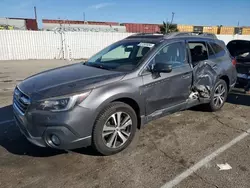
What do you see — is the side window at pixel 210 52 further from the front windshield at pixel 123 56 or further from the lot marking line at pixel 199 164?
the lot marking line at pixel 199 164

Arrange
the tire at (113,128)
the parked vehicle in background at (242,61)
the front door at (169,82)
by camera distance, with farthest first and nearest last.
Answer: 1. the parked vehicle in background at (242,61)
2. the front door at (169,82)
3. the tire at (113,128)

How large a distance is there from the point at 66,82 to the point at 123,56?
1418 millimetres

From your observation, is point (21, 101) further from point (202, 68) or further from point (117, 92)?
point (202, 68)

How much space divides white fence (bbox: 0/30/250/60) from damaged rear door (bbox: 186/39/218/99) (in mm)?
13752

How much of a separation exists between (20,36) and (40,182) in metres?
15.1

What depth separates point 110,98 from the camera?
9.95 feet

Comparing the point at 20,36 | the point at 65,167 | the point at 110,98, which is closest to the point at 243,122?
the point at 110,98

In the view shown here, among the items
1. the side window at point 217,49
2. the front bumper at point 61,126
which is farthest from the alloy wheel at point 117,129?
the side window at point 217,49

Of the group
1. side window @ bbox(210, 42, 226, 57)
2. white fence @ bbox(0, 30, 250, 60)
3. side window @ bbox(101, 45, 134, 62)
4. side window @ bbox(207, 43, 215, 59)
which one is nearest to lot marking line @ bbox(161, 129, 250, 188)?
side window @ bbox(207, 43, 215, 59)

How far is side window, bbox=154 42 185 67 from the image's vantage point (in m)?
3.76

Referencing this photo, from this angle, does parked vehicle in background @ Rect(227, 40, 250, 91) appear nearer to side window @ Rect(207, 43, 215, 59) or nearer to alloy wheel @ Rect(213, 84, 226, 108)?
alloy wheel @ Rect(213, 84, 226, 108)

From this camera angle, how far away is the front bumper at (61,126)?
9.05 feet

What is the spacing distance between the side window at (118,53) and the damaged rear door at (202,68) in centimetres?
115

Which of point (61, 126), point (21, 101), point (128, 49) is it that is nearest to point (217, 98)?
point (128, 49)
